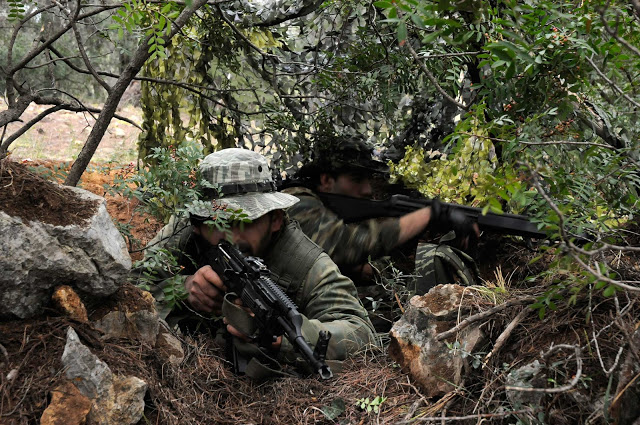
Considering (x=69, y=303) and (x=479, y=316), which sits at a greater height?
(x=69, y=303)

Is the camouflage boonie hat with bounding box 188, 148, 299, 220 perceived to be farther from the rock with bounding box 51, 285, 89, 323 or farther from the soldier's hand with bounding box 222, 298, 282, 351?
the rock with bounding box 51, 285, 89, 323

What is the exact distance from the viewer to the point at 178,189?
281cm

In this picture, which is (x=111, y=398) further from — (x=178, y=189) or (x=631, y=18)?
(x=631, y=18)

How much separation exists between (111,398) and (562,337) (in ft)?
4.84

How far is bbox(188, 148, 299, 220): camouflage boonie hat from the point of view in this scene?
9.91 ft

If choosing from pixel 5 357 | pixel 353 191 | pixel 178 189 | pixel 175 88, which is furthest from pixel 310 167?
pixel 5 357

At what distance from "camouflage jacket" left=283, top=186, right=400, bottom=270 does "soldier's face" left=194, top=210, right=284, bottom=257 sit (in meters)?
0.92

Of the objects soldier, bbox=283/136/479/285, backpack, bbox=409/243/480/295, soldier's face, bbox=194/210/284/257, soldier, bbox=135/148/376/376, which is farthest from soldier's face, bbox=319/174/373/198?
soldier's face, bbox=194/210/284/257

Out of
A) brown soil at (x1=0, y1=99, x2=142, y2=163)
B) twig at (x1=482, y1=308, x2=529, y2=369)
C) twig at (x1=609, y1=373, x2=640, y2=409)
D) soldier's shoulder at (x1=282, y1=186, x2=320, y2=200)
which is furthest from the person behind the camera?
brown soil at (x1=0, y1=99, x2=142, y2=163)

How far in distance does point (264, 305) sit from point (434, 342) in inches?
28.6

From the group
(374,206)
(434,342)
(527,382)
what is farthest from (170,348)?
(374,206)

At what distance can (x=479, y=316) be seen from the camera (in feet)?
6.82

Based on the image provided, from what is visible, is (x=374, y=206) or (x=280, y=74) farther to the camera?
(x=374, y=206)

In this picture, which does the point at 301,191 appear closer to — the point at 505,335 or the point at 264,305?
the point at 264,305
